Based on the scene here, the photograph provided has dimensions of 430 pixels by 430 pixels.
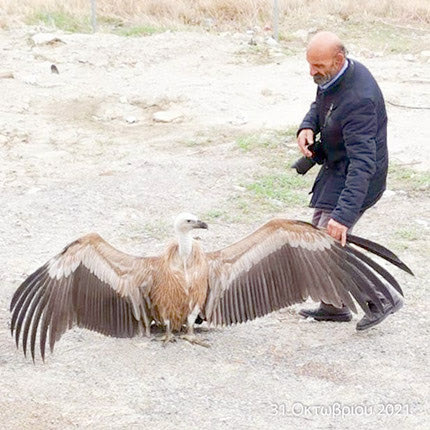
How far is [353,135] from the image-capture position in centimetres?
532

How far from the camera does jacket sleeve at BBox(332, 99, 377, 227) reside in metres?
5.31

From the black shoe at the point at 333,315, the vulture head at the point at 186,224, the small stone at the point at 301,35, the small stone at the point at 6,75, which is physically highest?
the vulture head at the point at 186,224

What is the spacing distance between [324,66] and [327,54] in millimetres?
72

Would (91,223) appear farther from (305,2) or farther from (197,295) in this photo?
(305,2)

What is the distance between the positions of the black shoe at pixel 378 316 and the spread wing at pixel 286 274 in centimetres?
17

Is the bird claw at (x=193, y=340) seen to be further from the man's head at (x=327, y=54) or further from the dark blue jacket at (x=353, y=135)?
the man's head at (x=327, y=54)

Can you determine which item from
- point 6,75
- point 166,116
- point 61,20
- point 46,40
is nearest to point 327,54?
point 166,116

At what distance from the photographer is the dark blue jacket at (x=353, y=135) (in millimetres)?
5316

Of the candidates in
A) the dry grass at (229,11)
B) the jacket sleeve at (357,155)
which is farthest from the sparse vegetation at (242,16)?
the jacket sleeve at (357,155)

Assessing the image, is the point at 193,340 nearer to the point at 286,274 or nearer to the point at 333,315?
the point at 286,274

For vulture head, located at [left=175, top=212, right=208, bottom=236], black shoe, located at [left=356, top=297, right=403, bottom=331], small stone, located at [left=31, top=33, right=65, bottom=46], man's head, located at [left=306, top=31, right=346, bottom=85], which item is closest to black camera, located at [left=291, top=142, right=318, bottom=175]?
man's head, located at [left=306, top=31, right=346, bottom=85]

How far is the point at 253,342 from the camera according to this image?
5.95 metres

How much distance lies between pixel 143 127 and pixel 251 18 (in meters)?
7.36

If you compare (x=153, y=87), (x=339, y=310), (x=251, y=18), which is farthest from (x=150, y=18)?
(x=339, y=310)
